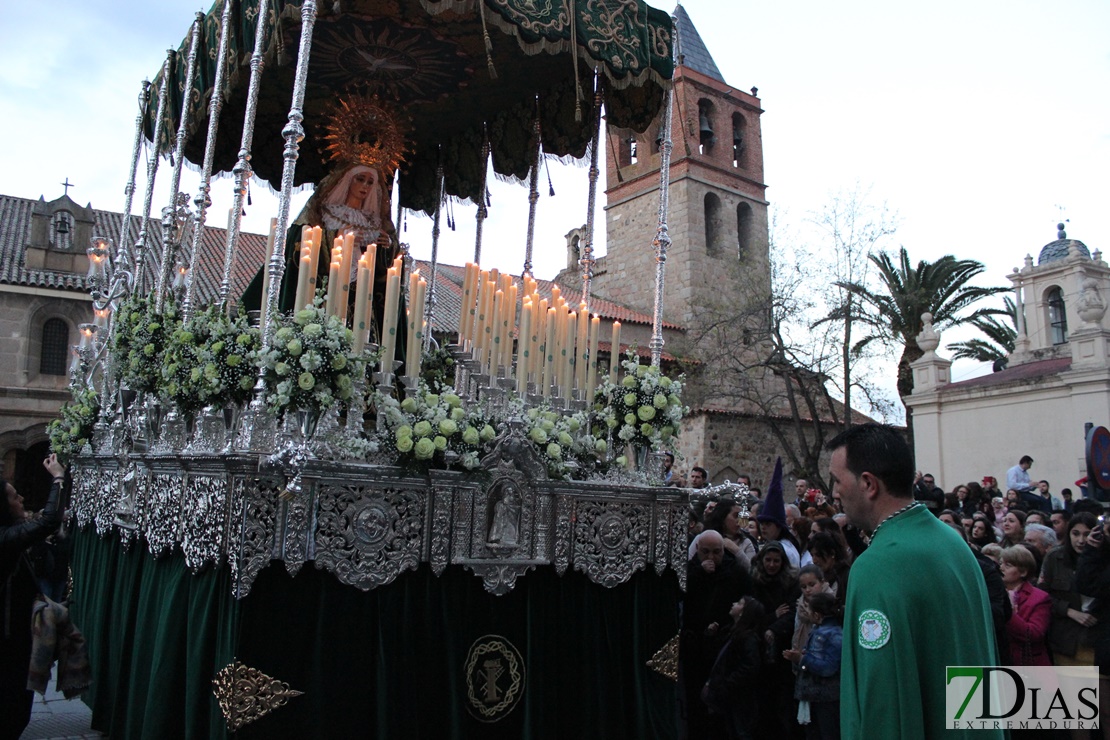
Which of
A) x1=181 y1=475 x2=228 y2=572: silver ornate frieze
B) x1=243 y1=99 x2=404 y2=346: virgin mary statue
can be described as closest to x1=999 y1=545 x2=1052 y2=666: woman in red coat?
x1=181 y1=475 x2=228 y2=572: silver ornate frieze

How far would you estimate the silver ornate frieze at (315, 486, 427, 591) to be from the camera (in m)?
4.34

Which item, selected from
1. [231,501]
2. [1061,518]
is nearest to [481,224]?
[231,501]

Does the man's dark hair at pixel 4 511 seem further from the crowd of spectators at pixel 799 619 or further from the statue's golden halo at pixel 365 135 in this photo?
the crowd of spectators at pixel 799 619

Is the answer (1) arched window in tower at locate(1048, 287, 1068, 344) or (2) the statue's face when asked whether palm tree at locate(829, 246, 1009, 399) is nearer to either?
(1) arched window in tower at locate(1048, 287, 1068, 344)

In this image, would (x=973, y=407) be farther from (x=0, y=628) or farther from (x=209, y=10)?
(x=0, y=628)

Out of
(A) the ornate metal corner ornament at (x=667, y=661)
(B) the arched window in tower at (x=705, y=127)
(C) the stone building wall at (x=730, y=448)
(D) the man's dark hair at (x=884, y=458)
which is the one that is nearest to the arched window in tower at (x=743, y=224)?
(B) the arched window in tower at (x=705, y=127)

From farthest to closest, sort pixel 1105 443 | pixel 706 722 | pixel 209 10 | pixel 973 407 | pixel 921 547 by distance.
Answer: pixel 973 407 → pixel 1105 443 → pixel 209 10 → pixel 706 722 → pixel 921 547

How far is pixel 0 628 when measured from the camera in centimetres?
448

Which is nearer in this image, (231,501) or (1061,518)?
(231,501)

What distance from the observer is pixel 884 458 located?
2500 millimetres

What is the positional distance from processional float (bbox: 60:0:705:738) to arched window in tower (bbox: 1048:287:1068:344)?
20.9 metres

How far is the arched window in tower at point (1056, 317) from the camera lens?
2300 cm

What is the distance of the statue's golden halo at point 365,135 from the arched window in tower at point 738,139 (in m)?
26.7

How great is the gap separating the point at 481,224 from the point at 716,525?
3752mm
